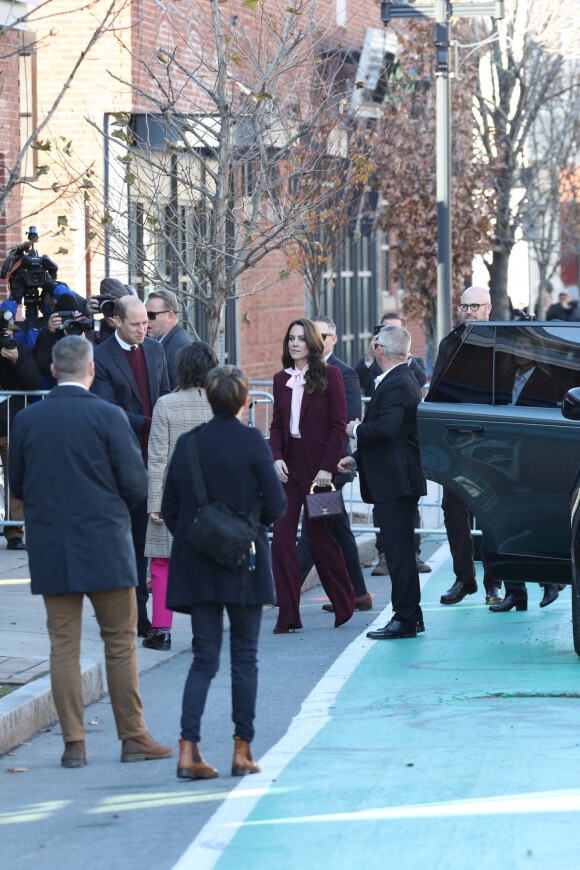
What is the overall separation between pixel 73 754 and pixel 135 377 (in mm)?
3409

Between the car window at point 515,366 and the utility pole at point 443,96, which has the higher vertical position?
the utility pole at point 443,96

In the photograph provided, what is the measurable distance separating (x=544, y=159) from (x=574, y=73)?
1.80 meters

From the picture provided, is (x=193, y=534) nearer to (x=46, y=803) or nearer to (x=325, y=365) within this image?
(x=46, y=803)

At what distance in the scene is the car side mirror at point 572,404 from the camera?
805cm

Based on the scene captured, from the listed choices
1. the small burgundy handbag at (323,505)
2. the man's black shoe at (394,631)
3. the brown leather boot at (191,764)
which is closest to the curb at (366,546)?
the small burgundy handbag at (323,505)

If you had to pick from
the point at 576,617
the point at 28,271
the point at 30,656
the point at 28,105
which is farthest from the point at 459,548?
the point at 28,105

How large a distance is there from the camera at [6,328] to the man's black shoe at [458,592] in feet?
12.4

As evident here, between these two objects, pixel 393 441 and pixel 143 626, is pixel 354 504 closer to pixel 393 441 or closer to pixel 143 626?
pixel 393 441

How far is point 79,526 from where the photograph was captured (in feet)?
20.8

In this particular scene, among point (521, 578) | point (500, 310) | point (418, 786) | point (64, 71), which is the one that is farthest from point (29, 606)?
point (500, 310)

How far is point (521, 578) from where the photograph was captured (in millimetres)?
8914

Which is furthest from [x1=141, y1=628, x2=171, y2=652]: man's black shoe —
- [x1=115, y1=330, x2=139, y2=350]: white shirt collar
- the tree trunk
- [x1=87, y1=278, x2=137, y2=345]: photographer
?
the tree trunk

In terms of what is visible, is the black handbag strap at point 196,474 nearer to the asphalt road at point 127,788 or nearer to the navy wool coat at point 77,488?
the navy wool coat at point 77,488

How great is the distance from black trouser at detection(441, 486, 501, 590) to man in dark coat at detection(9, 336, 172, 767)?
4.46 m
